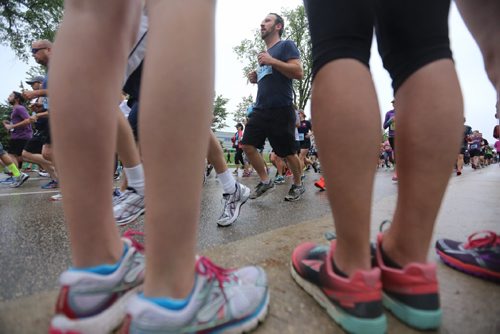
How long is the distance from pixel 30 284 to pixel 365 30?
1.26 m

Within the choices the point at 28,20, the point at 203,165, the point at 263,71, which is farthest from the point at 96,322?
the point at 28,20

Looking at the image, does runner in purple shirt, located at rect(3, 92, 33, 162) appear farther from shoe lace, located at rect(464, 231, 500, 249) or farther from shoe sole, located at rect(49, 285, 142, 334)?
shoe lace, located at rect(464, 231, 500, 249)

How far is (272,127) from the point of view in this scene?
10.3 ft

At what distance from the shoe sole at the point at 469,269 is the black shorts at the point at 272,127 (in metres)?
2.28

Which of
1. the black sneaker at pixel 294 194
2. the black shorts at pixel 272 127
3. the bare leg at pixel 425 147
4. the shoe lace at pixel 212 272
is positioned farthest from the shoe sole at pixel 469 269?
the black shorts at pixel 272 127

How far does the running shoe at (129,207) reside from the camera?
4.57 ft

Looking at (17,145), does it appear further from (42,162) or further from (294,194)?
(294,194)

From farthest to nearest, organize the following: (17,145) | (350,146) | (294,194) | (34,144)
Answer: (17,145), (34,144), (294,194), (350,146)

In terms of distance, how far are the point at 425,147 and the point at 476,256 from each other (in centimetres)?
52

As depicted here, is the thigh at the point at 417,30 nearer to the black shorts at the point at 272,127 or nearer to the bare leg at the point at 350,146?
the bare leg at the point at 350,146

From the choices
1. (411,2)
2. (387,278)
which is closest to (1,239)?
(387,278)

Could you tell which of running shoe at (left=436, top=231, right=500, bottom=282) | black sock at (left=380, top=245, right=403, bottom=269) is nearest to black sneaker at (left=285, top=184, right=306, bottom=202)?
running shoe at (left=436, top=231, right=500, bottom=282)

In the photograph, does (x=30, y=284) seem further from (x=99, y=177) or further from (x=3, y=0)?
(x=3, y=0)

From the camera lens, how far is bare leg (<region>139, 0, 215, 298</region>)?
532 mm
